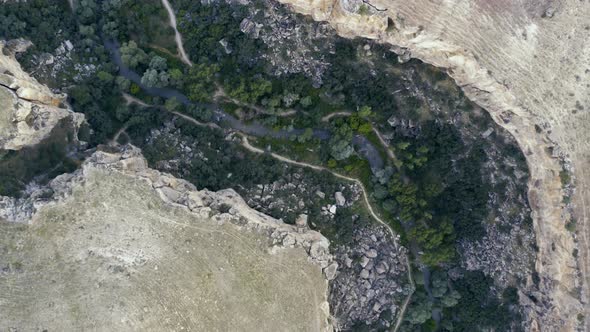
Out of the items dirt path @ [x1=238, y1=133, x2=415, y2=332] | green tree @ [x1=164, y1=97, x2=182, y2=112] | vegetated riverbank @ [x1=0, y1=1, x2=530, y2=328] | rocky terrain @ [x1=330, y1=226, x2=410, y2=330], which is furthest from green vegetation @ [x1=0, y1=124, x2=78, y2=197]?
rocky terrain @ [x1=330, y1=226, x2=410, y2=330]

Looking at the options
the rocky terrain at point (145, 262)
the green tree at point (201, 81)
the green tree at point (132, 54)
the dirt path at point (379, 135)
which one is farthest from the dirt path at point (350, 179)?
the green tree at point (132, 54)

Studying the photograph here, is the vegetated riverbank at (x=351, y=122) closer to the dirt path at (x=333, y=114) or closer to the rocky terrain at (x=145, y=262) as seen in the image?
the dirt path at (x=333, y=114)

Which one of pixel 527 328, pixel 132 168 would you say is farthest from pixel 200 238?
pixel 527 328

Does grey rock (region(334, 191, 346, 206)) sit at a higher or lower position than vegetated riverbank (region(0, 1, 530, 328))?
lower

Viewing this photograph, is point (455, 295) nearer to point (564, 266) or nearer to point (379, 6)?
point (564, 266)

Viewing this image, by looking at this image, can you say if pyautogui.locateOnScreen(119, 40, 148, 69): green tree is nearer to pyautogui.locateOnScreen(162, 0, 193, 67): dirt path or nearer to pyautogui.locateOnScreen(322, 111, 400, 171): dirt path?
pyautogui.locateOnScreen(162, 0, 193, 67): dirt path

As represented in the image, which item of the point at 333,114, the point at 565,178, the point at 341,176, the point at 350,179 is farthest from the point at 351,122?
the point at 565,178
